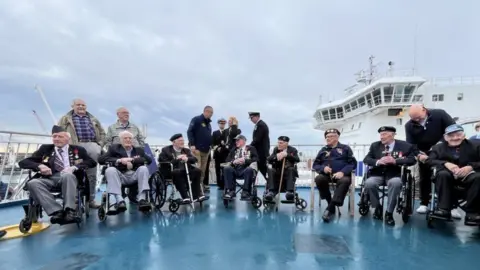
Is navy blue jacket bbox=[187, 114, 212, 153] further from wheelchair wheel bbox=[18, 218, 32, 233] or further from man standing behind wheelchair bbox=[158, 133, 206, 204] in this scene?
wheelchair wheel bbox=[18, 218, 32, 233]

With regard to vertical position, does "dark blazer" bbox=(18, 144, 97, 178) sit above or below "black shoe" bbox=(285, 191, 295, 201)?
above

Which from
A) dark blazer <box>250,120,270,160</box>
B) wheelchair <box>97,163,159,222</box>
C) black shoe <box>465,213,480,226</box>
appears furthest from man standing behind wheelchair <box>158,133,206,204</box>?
black shoe <box>465,213,480,226</box>

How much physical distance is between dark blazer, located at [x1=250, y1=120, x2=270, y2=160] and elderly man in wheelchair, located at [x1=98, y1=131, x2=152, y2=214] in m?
1.71

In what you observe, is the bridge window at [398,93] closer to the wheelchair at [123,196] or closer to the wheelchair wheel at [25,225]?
the wheelchair at [123,196]

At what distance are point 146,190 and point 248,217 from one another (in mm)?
1178

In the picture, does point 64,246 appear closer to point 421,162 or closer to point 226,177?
point 226,177

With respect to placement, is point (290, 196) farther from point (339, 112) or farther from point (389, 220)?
point (339, 112)

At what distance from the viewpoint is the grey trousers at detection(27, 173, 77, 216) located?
2.61m

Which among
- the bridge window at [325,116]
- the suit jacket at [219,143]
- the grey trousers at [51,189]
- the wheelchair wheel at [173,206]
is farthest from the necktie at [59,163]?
the bridge window at [325,116]

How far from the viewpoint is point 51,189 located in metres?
2.78

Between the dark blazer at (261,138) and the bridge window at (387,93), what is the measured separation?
11.0m

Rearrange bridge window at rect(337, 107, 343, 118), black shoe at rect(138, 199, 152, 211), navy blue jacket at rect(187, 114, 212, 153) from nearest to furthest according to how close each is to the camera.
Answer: black shoe at rect(138, 199, 152, 211) < navy blue jacket at rect(187, 114, 212, 153) < bridge window at rect(337, 107, 343, 118)

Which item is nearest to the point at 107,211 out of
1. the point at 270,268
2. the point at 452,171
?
the point at 270,268

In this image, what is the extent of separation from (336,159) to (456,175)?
124 centimetres
